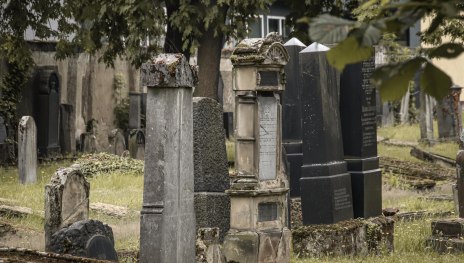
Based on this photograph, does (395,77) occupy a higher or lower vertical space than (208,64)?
lower

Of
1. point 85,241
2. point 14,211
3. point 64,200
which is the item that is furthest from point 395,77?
point 14,211

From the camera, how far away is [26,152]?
19547mm

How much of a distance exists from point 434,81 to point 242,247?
7207 mm

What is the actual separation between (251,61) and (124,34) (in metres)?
13.1

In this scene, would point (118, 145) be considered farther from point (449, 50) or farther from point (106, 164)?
point (449, 50)

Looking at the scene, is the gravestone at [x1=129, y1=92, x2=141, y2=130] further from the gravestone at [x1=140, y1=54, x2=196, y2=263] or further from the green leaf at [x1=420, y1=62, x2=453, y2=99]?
the green leaf at [x1=420, y1=62, x2=453, y2=99]

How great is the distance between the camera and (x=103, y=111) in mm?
30766

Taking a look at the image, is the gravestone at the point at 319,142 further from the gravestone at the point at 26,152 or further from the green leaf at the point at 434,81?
the green leaf at the point at 434,81

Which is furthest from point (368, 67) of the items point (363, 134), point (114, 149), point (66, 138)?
point (66, 138)

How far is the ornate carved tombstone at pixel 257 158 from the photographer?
1112cm

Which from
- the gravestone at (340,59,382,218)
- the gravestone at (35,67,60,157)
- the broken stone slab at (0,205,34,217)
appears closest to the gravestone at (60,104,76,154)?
the gravestone at (35,67,60,157)

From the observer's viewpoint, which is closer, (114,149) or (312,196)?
(312,196)

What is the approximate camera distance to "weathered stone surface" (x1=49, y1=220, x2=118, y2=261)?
9961 mm

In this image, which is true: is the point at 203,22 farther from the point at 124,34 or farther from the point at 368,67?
the point at 368,67
